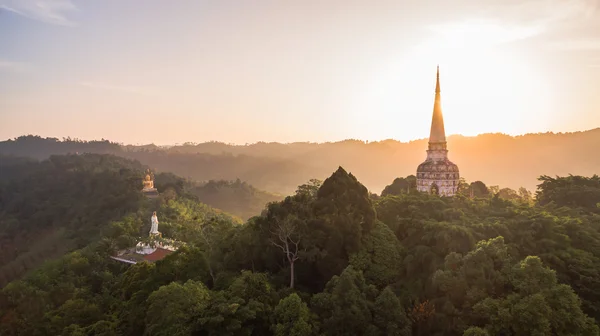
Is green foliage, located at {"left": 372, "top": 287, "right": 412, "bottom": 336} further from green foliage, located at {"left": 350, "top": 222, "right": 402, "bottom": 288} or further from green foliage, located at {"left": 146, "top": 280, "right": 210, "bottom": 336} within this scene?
green foliage, located at {"left": 146, "top": 280, "right": 210, "bottom": 336}

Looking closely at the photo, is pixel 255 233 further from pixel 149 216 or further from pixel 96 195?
pixel 96 195

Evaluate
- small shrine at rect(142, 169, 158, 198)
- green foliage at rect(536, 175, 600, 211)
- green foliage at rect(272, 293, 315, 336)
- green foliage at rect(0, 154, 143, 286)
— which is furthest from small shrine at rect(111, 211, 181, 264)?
green foliage at rect(536, 175, 600, 211)

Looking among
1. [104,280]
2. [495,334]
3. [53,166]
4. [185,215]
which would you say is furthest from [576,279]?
[53,166]

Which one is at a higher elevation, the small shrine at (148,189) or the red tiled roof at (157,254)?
the small shrine at (148,189)

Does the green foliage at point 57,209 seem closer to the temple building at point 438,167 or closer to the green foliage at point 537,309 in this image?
the temple building at point 438,167

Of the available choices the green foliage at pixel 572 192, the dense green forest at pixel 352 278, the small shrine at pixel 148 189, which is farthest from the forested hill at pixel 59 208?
the green foliage at pixel 572 192

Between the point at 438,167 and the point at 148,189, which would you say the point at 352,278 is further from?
the point at 148,189
